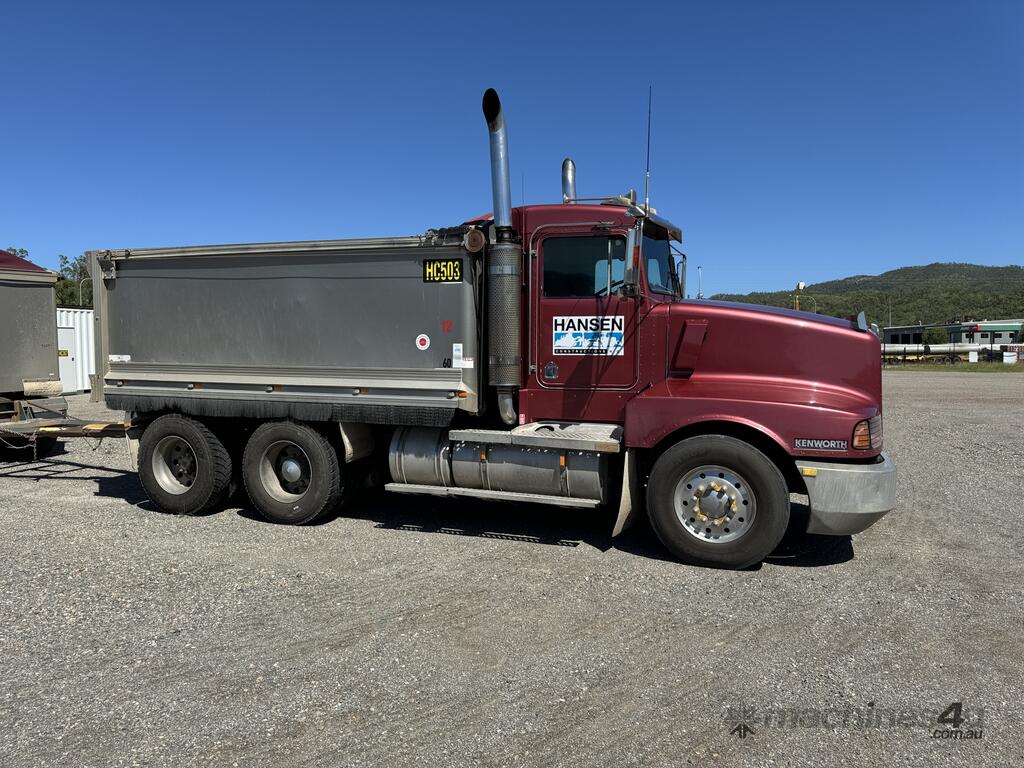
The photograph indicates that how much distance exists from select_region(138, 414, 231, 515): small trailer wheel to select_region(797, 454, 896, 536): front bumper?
18.3 ft

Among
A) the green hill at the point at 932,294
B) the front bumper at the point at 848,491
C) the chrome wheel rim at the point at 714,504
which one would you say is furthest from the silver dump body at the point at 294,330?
the green hill at the point at 932,294

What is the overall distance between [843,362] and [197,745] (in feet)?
16.5

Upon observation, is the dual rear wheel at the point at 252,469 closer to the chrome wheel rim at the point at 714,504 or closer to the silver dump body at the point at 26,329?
the chrome wheel rim at the point at 714,504

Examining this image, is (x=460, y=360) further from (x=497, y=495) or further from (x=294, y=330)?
(x=294, y=330)

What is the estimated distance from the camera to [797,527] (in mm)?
6930

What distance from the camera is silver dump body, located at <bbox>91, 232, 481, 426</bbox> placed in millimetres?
6336

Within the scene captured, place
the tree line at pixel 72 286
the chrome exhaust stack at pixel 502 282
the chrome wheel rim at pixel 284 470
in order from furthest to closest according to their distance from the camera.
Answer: the tree line at pixel 72 286 → the chrome wheel rim at pixel 284 470 → the chrome exhaust stack at pixel 502 282

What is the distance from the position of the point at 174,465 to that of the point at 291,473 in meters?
1.50

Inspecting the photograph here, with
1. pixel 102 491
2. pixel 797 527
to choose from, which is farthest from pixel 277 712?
pixel 102 491

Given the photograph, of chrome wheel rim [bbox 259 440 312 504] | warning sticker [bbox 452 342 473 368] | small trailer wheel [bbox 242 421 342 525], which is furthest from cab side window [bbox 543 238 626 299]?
chrome wheel rim [bbox 259 440 312 504]

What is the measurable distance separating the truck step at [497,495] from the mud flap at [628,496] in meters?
0.26

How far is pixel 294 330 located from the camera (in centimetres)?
679

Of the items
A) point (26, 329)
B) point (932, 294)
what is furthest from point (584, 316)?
point (932, 294)

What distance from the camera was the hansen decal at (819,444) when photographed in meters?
5.32
